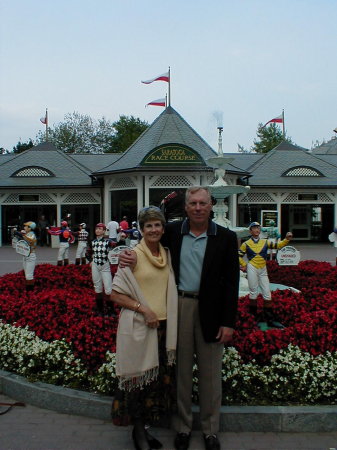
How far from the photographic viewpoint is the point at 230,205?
2272 centimetres

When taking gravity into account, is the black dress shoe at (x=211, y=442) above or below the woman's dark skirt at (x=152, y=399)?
below

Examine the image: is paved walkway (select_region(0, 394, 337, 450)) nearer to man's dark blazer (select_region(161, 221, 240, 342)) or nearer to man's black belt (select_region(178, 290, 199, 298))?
man's dark blazer (select_region(161, 221, 240, 342))

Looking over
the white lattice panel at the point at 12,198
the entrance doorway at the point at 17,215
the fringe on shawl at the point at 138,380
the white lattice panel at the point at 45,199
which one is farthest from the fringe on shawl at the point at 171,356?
the entrance doorway at the point at 17,215

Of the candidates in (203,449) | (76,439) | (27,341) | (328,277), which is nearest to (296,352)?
(203,449)

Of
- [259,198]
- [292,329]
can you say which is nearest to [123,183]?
[259,198]

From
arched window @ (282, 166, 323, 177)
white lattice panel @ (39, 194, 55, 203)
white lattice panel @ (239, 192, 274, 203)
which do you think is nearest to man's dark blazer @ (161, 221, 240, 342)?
white lattice panel @ (239, 192, 274, 203)

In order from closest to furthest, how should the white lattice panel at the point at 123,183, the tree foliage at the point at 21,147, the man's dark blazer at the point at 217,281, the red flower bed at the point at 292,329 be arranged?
1. the man's dark blazer at the point at 217,281
2. the red flower bed at the point at 292,329
3. the white lattice panel at the point at 123,183
4. the tree foliage at the point at 21,147

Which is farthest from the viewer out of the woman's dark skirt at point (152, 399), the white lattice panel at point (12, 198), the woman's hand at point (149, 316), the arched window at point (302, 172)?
the arched window at point (302, 172)

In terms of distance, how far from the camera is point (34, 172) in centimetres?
2459

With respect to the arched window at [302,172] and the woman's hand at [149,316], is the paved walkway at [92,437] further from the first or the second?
the arched window at [302,172]

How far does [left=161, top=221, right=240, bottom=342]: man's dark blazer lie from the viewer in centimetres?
334

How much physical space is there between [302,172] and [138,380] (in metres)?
23.3

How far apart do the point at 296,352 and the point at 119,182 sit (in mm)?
18797

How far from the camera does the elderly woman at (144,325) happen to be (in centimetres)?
326
